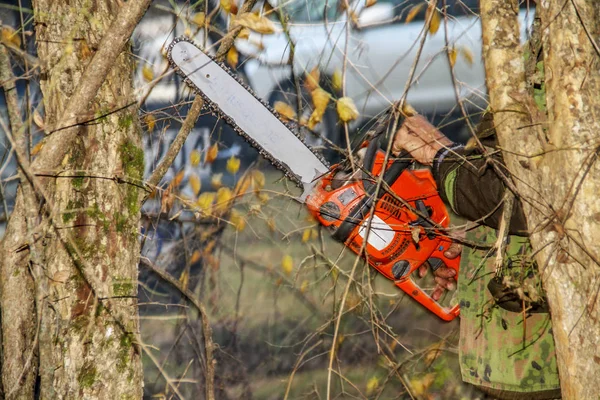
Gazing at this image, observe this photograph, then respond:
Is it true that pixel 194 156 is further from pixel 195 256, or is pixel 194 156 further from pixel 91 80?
pixel 91 80

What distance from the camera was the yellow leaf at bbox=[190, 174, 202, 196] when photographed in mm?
3209

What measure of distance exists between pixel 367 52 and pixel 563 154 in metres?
1.51

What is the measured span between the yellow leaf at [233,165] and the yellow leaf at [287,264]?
21.3 inches

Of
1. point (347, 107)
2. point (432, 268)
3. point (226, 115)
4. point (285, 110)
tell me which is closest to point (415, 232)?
point (432, 268)

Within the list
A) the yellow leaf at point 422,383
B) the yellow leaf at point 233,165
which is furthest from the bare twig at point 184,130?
the yellow leaf at point 422,383

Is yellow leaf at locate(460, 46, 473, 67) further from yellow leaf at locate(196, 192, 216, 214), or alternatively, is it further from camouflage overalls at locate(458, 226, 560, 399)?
yellow leaf at locate(196, 192, 216, 214)

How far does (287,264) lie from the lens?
11.2 ft

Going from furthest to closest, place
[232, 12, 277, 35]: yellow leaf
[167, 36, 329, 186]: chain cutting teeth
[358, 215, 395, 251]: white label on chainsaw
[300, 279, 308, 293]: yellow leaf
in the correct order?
[300, 279, 308, 293]: yellow leaf, [358, 215, 395, 251]: white label on chainsaw, [167, 36, 329, 186]: chain cutting teeth, [232, 12, 277, 35]: yellow leaf

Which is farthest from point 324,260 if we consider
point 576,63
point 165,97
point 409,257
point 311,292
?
→ point 576,63

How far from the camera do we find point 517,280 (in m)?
2.03

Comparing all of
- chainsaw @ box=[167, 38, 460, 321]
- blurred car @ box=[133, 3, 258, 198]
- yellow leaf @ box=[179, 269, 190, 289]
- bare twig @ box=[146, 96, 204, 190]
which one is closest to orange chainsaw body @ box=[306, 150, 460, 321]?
chainsaw @ box=[167, 38, 460, 321]

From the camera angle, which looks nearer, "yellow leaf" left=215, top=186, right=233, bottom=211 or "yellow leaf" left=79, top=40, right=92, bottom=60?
"yellow leaf" left=79, top=40, right=92, bottom=60

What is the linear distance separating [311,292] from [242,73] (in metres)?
1.22

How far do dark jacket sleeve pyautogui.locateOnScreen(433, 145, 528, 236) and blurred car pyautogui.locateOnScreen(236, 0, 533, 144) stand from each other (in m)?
0.71
